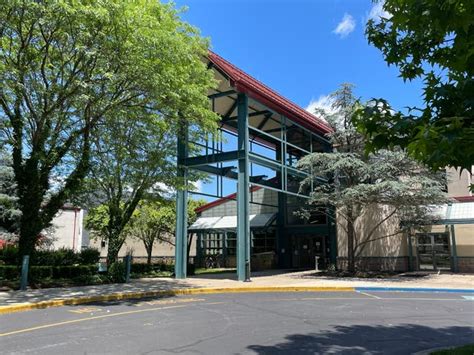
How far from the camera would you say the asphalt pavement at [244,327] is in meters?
7.43

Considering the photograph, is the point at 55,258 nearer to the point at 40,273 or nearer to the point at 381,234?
the point at 40,273

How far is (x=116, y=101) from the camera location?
1534cm

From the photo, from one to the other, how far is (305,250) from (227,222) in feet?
18.5

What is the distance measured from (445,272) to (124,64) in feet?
63.0

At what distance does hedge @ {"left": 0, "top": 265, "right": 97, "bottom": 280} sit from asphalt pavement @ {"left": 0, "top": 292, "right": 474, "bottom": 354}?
6.41m

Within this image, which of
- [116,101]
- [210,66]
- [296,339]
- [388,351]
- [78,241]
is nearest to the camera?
[388,351]

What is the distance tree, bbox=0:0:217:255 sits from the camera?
527 inches

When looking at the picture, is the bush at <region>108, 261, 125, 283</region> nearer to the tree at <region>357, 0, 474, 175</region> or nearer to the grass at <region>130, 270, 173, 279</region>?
the grass at <region>130, 270, 173, 279</region>

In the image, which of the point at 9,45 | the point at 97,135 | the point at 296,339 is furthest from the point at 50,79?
A: the point at 296,339

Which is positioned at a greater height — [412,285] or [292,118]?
[292,118]

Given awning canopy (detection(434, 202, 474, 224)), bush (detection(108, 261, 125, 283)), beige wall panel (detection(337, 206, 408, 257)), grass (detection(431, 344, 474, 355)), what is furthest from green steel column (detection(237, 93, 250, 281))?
grass (detection(431, 344, 474, 355))

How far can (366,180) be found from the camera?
2328 cm

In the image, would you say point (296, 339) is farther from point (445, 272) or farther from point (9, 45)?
point (445, 272)

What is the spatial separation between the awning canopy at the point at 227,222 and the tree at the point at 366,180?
6.87m
